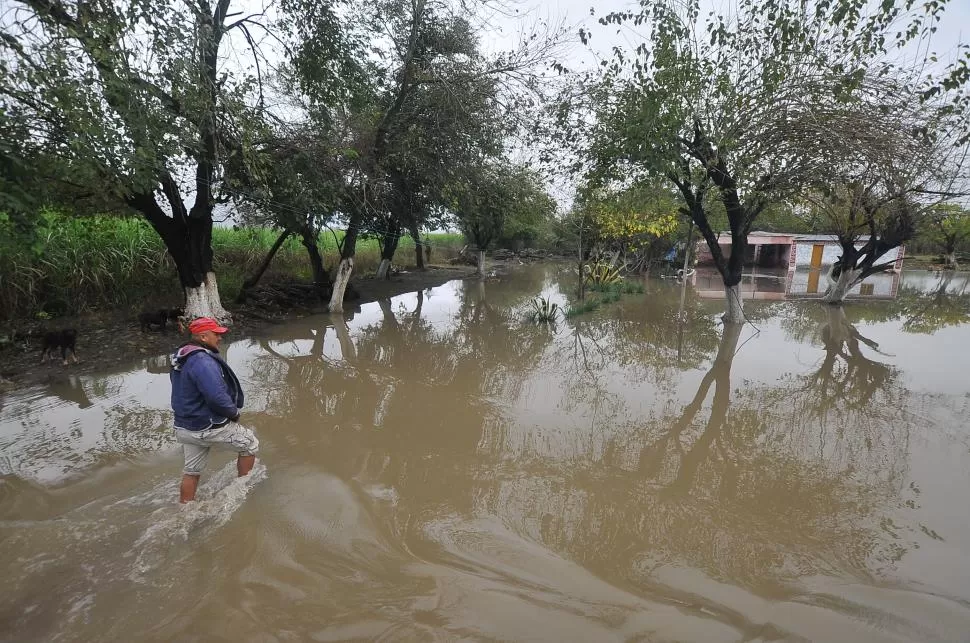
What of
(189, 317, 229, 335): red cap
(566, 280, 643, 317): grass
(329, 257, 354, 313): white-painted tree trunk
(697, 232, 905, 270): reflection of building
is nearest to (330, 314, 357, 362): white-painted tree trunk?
(329, 257, 354, 313): white-painted tree trunk

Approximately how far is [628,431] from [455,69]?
341 inches

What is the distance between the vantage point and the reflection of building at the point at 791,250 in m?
27.5

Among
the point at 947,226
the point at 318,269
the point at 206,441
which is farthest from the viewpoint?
the point at 947,226

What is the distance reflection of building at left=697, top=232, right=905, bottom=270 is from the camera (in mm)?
27484

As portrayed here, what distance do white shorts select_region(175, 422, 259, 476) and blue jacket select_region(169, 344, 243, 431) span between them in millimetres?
52

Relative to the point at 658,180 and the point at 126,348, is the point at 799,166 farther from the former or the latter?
the point at 126,348

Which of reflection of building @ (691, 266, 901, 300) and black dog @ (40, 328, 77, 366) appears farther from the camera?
reflection of building @ (691, 266, 901, 300)

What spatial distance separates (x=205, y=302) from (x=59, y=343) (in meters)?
2.73

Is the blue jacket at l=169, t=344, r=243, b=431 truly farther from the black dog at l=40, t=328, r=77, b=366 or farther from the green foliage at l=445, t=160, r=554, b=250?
the green foliage at l=445, t=160, r=554, b=250

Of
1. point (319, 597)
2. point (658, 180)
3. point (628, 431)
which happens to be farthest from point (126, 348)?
point (658, 180)

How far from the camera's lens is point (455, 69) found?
33.3 feet

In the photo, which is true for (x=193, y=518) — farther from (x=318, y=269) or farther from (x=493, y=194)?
(x=318, y=269)

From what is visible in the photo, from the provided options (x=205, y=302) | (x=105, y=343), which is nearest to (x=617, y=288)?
(x=205, y=302)

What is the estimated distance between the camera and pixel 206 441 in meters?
3.29
